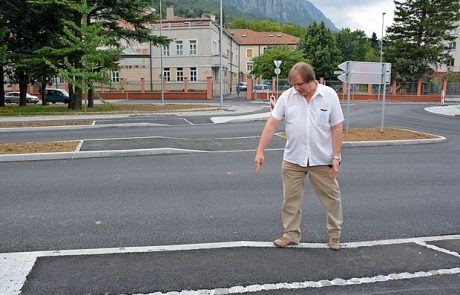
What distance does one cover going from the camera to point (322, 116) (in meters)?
4.16

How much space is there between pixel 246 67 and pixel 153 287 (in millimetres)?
84885

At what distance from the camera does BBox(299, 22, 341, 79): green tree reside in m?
56.6

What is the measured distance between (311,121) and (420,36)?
5054cm

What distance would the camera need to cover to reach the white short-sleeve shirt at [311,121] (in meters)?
4.16

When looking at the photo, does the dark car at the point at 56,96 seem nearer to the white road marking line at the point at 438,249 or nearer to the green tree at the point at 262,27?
the white road marking line at the point at 438,249

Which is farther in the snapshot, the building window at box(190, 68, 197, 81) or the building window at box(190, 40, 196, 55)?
the building window at box(190, 68, 197, 81)

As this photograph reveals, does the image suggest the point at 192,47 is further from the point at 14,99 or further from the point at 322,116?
the point at 322,116

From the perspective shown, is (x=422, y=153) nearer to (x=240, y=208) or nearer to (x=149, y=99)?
(x=240, y=208)

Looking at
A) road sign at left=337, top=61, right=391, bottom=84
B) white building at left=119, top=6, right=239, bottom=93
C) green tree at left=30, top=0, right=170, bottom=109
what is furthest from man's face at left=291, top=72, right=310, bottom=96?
white building at left=119, top=6, right=239, bottom=93

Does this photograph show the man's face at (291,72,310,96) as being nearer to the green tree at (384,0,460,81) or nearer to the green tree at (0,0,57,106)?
the green tree at (0,0,57,106)

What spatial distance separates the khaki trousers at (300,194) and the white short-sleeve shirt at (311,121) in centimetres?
11

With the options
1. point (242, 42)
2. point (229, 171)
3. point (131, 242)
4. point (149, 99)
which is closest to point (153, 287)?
point (131, 242)

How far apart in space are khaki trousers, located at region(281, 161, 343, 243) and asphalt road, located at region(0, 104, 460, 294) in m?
0.23

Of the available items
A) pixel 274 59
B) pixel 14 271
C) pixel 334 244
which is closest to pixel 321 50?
pixel 274 59
